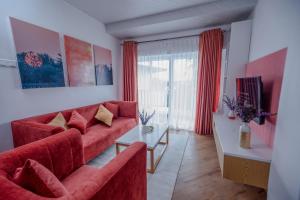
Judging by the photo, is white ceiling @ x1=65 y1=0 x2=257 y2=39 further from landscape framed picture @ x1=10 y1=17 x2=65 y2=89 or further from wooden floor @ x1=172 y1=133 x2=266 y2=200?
wooden floor @ x1=172 y1=133 x2=266 y2=200

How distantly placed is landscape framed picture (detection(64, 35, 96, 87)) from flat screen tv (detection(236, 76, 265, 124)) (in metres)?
2.96

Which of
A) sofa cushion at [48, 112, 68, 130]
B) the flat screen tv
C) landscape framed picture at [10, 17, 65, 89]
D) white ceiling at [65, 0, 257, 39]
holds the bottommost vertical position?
sofa cushion at [48, 112, 68, 130]

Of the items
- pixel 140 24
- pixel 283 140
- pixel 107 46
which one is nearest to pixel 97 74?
pixel 107 46

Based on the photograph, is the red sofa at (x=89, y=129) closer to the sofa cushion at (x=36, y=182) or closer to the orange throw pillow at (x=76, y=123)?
the orange throw pillow at (x=76, y=123)

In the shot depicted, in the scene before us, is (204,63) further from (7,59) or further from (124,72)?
(7,59)

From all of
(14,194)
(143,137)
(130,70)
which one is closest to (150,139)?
(143,137)

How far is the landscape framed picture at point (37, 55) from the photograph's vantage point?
1911mm

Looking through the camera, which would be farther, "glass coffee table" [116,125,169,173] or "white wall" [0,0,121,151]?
"glass coffee table" [116,125,169,173]

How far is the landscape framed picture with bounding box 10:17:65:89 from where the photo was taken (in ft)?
6.27

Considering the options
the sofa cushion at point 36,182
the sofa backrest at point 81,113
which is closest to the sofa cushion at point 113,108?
the sofa backrest at point 81,113

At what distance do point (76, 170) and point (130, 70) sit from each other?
3.02 m

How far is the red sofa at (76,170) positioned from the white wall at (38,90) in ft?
3.81

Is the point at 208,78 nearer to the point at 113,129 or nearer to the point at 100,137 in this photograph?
the point at 113,129

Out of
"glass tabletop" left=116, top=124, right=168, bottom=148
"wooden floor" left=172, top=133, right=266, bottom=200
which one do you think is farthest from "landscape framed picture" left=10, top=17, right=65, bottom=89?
"wooden floor" left=172, top=133, right=266, bottom=200
